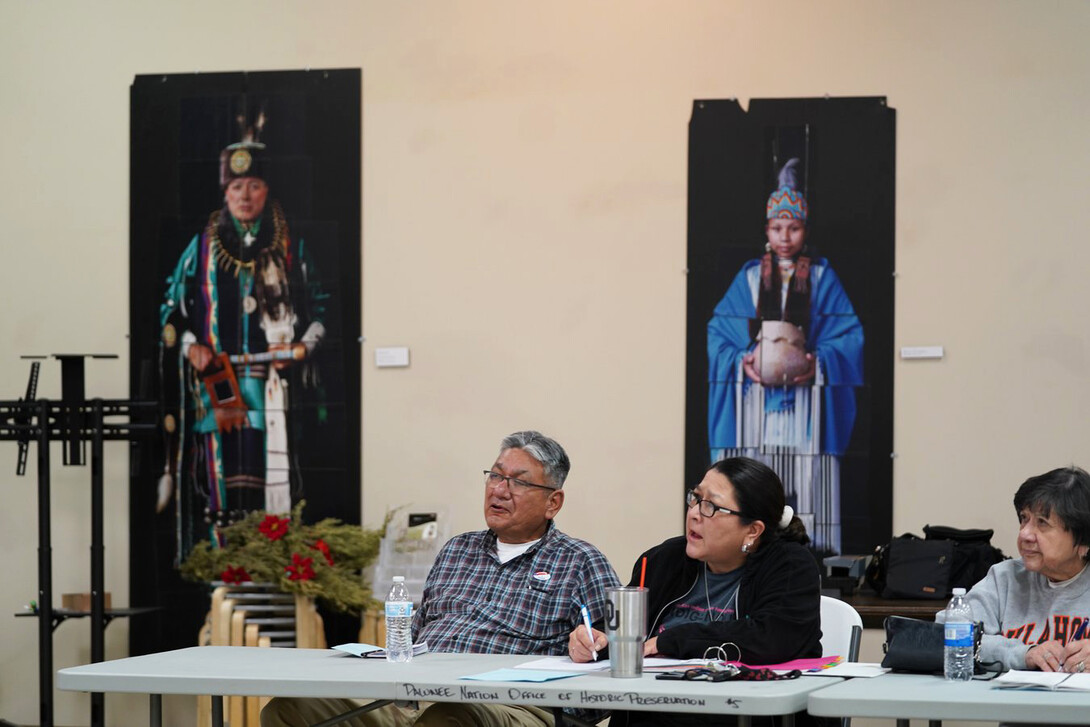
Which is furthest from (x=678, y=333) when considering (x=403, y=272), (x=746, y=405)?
(x=403, y=272)

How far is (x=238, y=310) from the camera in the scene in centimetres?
574

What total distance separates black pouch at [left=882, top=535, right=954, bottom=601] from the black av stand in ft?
9.55

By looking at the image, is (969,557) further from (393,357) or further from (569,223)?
(393,357)

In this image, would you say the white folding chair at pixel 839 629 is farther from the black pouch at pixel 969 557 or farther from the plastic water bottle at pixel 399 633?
the black pouch at pixel 969 557

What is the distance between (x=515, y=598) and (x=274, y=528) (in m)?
1.93

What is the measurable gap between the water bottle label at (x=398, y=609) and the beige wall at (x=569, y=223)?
7.70 feet

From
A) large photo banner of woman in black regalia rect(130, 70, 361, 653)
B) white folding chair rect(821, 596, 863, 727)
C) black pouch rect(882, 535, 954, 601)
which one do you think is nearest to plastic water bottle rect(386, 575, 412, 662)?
white folding chair rect(821, 596, 863, 727)

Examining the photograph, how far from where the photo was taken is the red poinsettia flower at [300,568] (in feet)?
17.1

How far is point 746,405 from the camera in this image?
5.39 m

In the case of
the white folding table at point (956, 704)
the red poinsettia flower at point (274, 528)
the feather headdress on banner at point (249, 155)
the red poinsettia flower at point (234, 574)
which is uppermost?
the feather headdress on banner at point (249, 155)

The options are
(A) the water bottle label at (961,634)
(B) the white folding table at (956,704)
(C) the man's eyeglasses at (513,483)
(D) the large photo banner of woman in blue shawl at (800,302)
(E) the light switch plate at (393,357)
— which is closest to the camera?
(B) the white folding table at (956,704)

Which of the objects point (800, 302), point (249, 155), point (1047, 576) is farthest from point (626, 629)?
point (249, 155)

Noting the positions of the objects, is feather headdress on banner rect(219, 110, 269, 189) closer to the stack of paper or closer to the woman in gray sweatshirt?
the woman in gray sweatshirt

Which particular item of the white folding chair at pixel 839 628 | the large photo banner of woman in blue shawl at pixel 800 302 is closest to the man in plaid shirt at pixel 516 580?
the white folding chair at pixel 839 628
